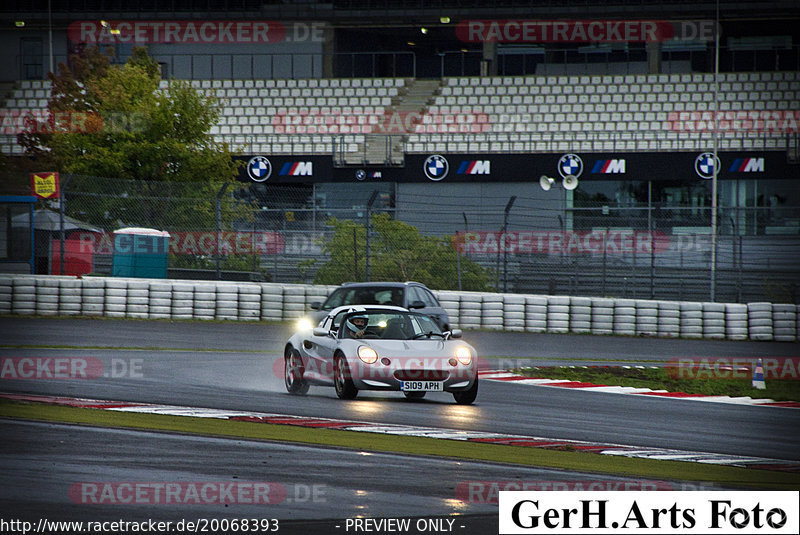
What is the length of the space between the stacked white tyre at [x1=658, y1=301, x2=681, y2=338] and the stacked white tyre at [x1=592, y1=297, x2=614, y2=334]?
3.32ft

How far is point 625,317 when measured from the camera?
74.5 feet

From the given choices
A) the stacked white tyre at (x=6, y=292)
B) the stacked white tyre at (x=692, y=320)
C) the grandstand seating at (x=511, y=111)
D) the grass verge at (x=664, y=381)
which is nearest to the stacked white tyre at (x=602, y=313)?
the stacked white tyre at (x=692, y=320)

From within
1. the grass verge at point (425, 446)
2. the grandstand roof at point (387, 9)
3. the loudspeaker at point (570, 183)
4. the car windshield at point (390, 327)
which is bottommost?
the grass verge at point (425, 446)

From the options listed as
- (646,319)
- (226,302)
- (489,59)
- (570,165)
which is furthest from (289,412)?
(489,59)

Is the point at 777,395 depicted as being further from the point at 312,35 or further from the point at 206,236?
the point at 312,35

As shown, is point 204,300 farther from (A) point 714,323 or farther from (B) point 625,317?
(A) point 714,323

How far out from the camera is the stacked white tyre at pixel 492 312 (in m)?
22.7

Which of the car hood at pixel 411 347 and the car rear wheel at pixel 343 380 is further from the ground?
the car hood at pixel 411 347

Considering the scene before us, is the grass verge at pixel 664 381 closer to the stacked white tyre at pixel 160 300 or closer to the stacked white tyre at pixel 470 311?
the stacked white tyre at pixel 470 311

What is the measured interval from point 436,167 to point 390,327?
2052 centimetres

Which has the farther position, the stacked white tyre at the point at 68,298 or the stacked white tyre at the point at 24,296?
the stacked white tyre at the point at 68,298

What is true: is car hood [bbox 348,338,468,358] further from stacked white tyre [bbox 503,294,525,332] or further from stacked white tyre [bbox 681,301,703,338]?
stacked white tyre [bbox 681,301,703,338]

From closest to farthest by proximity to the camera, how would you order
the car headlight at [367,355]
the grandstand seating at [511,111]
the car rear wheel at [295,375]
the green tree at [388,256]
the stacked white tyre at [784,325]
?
the car headlight at [367,355] → the car rear wheel at [295,375] → the stacked white tyre at [784,325] → the green tree at [388,256] → the grandstand seating at [511,111]

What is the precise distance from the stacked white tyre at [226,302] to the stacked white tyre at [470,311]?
4.68 m
